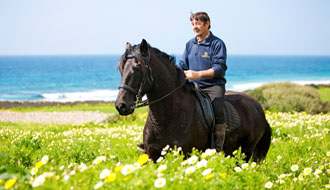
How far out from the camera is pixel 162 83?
4.92 meters

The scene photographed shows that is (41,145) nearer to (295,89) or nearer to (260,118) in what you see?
(260,118)

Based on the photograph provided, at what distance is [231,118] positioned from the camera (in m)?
5.96

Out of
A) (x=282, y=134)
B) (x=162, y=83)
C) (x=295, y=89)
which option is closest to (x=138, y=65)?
(x=162, y=83)

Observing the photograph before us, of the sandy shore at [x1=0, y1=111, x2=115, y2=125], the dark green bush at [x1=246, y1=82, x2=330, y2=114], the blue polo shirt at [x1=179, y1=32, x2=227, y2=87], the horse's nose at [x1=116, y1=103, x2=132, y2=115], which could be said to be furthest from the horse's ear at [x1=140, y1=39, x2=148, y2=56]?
the sandy shore at [x1=0, y1=111, x2=115, y2=125]

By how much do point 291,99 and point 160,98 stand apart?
15.8 meters

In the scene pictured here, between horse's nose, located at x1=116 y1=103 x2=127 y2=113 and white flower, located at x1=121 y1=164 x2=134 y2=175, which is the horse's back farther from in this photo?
white flower, located at x1=121 y1=164 x2=134 y2=175

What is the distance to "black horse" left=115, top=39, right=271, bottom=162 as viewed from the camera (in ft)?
14.3

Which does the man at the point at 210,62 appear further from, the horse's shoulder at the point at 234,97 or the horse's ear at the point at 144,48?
the horse's ear at the point at 144,48

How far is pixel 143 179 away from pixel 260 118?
468 centimetres

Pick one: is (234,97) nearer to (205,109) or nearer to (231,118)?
(231,118)

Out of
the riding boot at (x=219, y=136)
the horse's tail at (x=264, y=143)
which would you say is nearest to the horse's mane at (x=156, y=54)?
the riding boot at (x=219, y=136)

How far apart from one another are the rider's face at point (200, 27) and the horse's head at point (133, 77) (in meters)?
1.37

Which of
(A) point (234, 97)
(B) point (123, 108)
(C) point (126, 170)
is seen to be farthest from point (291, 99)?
(C) point (126, 170)

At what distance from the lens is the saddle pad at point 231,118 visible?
588 centimetres
